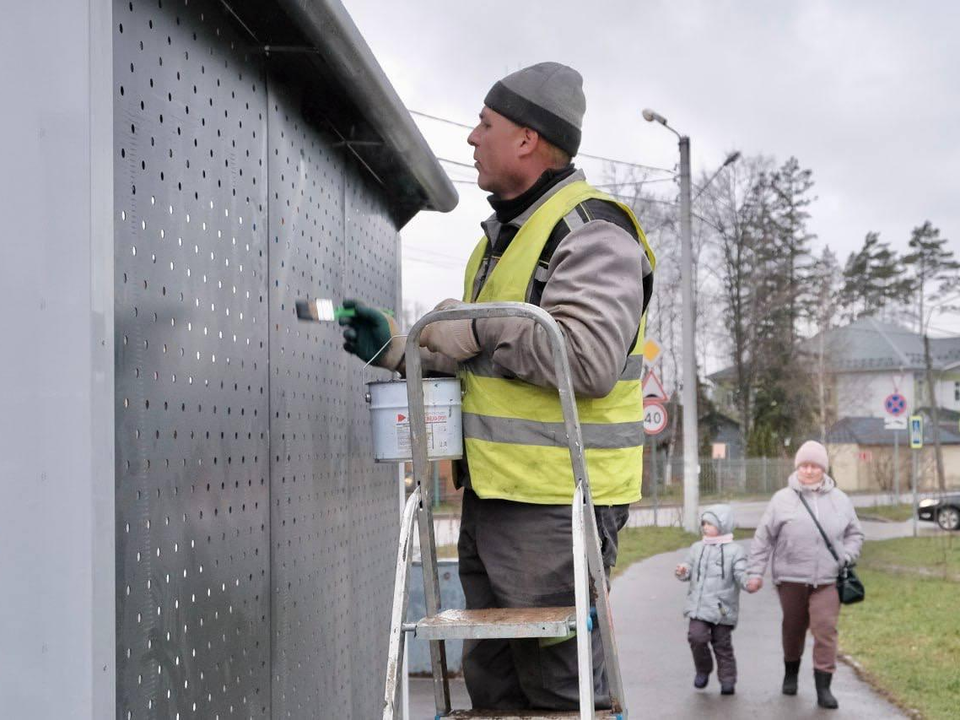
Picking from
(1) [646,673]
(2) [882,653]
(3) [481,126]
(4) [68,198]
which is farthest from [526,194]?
(2) [882,653]

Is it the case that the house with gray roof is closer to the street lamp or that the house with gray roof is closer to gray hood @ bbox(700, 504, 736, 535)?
the street lamp

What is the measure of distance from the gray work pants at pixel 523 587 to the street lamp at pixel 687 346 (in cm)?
2051

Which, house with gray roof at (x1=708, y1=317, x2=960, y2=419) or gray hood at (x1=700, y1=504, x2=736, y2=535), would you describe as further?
house with gray roof at (x1=708, y1=317, x2=960, y2=419)

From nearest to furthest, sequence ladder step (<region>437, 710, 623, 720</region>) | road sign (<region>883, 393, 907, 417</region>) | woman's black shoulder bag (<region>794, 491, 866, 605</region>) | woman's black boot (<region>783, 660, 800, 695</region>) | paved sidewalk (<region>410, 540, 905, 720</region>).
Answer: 1. ladder step (<region>437, 710, 623, 720</region>)
2. paved sidewalk (<region>410, 540, 905, 720</region>)
3. woman's black shoulder bag (<region>794, 491, 866, 605</region>)
4. woman's black boot (<region>783, 660, 800, 695</region>)
5. road sign (<region>883, 393, 907, 417</region>)

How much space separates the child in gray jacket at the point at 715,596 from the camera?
352 inches

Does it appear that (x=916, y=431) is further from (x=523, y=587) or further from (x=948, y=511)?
(x=523, y=587)

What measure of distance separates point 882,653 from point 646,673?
7.43 feet

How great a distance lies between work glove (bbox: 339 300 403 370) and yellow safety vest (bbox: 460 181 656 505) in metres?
0.21

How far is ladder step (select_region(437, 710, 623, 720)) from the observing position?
9.57 feet

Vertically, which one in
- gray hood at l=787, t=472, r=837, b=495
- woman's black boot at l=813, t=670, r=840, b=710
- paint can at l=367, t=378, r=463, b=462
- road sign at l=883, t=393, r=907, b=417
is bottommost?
woman's black boot at l=813, t=670, r=840, b=710

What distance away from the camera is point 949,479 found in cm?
7138

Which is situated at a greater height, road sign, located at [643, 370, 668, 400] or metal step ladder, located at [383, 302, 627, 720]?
road sign, located at [643, 370, 668, 400]

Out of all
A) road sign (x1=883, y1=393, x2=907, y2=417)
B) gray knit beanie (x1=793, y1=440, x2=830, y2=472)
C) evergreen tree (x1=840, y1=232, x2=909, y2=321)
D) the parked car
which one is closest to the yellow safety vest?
gray knit beanie (x1=793, y1=440, x2=830, y2=472)

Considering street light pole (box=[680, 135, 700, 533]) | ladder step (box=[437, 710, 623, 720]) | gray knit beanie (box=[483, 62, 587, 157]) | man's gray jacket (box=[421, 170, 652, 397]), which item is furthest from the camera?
street light pole (box=[680, 135, 700, 533])
